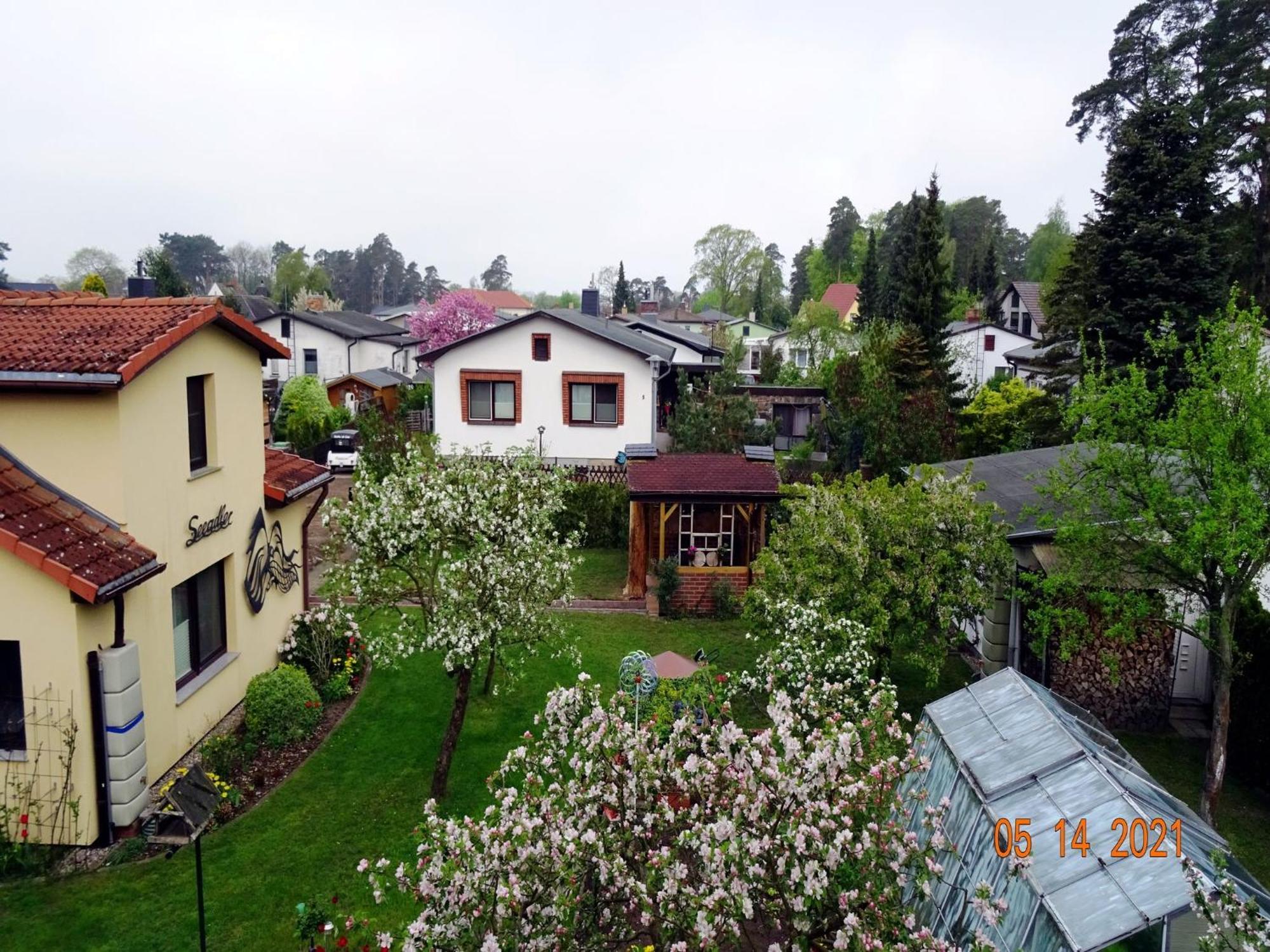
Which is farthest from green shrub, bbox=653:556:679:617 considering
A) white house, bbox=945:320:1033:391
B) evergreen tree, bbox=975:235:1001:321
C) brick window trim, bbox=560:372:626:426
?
evergreen tree, bbox=975:235:1001:321

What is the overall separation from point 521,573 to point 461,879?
5.32m

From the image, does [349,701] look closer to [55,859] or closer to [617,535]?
[55,859]

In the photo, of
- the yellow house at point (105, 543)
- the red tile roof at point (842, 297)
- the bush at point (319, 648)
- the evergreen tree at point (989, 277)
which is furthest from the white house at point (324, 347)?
the evergreen tree at point (989, 277)

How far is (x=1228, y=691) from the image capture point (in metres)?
11.8

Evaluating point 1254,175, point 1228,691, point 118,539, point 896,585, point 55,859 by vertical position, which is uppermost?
point 1254,175

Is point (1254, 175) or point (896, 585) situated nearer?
point (896, 585)

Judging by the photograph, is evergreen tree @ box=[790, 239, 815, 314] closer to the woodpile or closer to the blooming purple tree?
the blooming purple tree

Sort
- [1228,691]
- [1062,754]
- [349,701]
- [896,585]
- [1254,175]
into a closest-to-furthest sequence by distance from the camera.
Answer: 1. [1062,754]
2. [1228,691]
3. [896,585]
4. [349,701]
5. [1254,175]

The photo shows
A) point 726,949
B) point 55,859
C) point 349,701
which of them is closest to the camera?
point 726,949

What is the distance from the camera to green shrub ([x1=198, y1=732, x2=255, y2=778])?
36.5ft

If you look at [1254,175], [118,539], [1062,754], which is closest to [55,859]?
[118,539]

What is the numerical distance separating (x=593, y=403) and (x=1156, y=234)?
60.0 ft

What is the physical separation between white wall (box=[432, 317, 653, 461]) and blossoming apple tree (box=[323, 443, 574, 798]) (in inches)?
768
